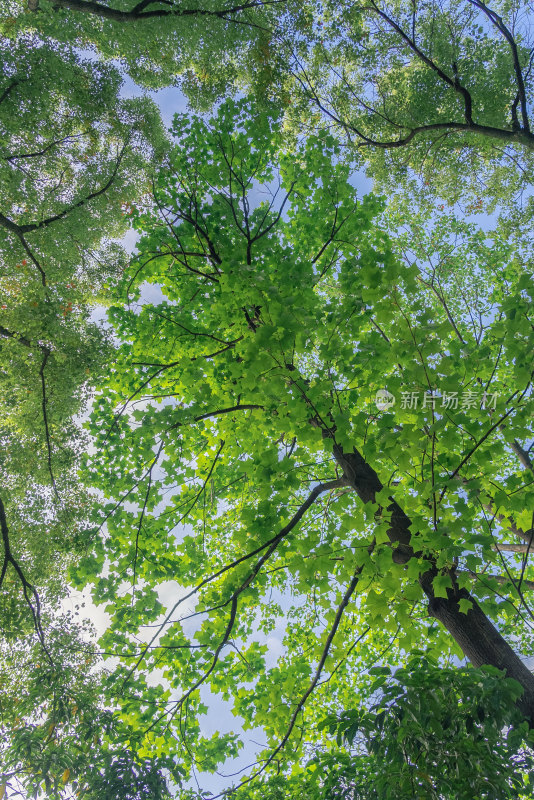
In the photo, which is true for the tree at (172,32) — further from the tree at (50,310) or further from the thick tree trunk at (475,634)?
the thick tree trunk at (475,634)

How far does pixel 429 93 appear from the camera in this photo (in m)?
8.62

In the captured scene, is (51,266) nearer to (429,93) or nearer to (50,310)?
(50,310)

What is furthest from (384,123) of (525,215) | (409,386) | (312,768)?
(312,768)

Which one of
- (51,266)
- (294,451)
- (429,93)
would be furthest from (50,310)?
(429,93)

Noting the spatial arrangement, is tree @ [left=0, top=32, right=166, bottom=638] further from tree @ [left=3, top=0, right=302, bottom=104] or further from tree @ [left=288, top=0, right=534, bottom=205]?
tree @ [left=288, top=0, right=534, bottom=205]

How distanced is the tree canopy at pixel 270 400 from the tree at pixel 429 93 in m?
0.07

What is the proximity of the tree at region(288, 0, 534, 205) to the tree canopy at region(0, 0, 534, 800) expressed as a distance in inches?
2.8

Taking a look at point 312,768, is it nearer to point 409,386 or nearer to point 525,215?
point 409,386

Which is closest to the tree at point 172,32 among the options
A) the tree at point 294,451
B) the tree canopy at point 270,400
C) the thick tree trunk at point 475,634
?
the tree canopy at point 270,400

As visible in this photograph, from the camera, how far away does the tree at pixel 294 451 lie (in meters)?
2.56

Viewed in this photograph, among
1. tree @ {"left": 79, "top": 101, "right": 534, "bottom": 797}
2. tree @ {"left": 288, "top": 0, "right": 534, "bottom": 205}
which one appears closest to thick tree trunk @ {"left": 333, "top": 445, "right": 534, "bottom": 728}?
tree @ {"left": 79, "top": 101, "right": 534, "bottom": 797}

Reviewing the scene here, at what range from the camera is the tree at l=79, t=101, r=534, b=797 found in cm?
256

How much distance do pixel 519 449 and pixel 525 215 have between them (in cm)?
598

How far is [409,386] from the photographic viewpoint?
2760 mm
